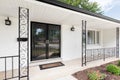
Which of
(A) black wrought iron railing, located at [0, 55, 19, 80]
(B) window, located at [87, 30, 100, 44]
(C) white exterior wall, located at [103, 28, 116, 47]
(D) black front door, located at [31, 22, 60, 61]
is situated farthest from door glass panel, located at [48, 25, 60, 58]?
(C) white exterior wall, located at [103, 28, 116, 47]

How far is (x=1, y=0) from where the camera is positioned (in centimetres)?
318

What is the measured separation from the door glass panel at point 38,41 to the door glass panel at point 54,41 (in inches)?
15.4

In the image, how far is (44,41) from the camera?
244 inches

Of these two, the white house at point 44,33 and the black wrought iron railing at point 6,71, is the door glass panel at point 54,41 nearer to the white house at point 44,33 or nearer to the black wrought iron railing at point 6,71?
the white house at point 44,33

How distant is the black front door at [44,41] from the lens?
587 centimetres

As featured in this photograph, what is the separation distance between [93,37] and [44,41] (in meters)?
4.85

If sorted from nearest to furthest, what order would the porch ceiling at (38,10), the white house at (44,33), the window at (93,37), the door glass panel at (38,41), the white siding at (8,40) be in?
the porch ceiling at (38,10)
the white house at (44,33)
the white siding at (8,40)
the door glass panel at (38,41)
the window at (93,37)

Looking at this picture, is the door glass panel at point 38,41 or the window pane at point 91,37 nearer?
the door glass panel at point 38,41

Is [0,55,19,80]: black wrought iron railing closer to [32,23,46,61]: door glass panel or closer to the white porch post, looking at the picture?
the white porch post

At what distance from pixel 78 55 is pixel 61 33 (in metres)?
2.07

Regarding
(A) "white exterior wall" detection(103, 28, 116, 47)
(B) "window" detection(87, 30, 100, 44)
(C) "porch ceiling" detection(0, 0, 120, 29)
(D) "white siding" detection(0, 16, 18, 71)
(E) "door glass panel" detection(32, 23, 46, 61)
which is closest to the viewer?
(C) "porch ceiling" detection(0, 0, 120, 29)

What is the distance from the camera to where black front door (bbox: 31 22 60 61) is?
5867 millimetres

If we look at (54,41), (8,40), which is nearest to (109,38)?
(54,41)

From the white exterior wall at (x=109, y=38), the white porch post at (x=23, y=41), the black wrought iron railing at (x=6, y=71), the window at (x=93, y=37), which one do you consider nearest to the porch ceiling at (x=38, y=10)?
the white porch post at (x=23, y=41)
